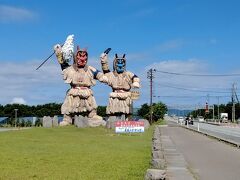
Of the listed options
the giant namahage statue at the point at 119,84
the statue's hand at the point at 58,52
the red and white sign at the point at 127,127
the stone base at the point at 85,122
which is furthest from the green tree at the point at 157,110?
the red and white sign at the point at 127,127

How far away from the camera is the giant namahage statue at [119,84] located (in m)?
41.1

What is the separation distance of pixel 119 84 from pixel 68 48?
5.54 metres

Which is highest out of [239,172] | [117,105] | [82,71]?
[82,71]

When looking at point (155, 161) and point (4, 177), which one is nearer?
point (4, 177)

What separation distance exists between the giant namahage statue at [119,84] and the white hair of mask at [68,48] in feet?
11.4

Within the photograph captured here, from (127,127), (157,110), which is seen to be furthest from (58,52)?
(157,110)

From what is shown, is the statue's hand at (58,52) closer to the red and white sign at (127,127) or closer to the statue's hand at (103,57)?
the statue's hand at (103,57)

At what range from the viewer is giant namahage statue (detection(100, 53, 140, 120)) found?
135 ft

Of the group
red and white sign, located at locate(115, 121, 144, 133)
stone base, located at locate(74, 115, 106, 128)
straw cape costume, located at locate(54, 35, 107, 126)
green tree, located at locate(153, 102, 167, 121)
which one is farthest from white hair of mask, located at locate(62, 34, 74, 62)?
green tree, located at locate(153, 102, 167, 121)

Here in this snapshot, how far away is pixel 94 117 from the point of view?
3981 centimetres

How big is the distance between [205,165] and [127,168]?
3.25 metres

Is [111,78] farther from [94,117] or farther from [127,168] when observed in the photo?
[127,168]

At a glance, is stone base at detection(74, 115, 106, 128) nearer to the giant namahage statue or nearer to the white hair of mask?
the giant namahage statue

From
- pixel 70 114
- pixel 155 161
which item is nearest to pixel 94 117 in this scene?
pixel 70 114
